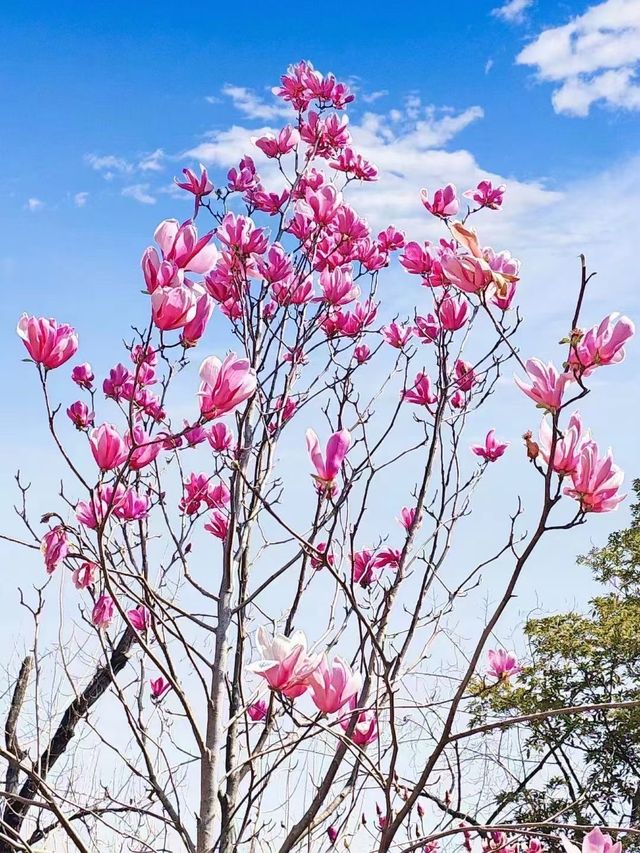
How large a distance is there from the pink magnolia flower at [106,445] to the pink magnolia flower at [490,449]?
46.7 inches

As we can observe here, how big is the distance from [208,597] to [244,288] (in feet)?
2.48

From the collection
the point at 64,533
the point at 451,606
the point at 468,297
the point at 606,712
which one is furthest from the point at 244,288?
the point at 606,712

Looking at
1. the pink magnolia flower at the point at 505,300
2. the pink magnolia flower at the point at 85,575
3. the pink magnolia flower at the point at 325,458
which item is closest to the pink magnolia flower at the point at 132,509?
the pink magnolia flower at the point at 85,575

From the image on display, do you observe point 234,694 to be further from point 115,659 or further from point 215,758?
point 115,659

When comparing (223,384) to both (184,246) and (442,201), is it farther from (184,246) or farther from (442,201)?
(442,201)

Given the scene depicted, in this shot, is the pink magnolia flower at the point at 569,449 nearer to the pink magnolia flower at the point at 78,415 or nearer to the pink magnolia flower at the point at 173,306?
the pink magnolia flower at the point at 173,306

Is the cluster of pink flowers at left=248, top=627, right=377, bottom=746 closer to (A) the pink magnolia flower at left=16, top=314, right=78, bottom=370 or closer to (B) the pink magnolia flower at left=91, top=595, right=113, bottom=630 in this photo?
(A) the pink magnolia flower at left=16, top=314, right=78, bottom=370

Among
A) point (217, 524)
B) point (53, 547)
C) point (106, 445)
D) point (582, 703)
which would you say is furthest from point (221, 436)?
point (582, 703)

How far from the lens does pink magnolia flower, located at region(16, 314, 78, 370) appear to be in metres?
1.44

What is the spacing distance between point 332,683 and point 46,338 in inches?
28.8

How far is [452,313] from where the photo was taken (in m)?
2.19

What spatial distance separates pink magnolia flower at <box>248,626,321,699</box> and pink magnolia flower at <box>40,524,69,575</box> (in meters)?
0.74

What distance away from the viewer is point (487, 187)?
2.55 m

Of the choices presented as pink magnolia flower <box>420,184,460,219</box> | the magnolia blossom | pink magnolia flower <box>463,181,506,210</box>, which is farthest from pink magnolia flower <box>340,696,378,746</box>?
pink magnolia flower <box>463,181,506,210</box>
